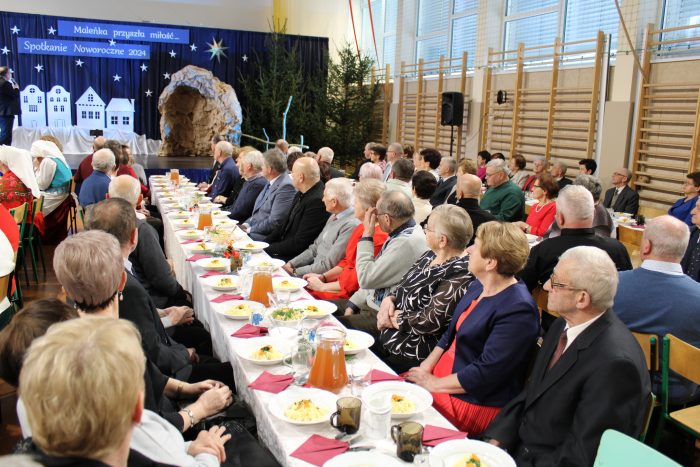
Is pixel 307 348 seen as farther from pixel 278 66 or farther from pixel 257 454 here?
pixel 278 66

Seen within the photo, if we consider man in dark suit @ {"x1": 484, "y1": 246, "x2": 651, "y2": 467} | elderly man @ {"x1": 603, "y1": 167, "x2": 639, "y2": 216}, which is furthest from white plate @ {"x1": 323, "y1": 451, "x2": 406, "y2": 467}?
elderly man @ {"x1": 603, "y1": 167, "x2": 639, "y2": 216}

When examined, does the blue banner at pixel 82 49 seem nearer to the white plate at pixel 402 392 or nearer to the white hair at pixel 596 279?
the white plate at pixel 402 392

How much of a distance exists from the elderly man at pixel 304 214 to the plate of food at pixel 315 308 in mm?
1797

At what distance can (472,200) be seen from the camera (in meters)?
4.85

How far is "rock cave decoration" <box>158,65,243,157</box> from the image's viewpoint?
13.3 meters

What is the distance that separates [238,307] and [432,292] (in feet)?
3.08

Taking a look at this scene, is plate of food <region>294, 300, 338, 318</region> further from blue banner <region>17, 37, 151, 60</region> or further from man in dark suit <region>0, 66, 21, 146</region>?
blue banner <region>17, 37, 151, 60</region>

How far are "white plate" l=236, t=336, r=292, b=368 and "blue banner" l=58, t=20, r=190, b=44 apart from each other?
1264 cm

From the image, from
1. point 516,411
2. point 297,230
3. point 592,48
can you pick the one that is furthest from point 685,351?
point 592,48

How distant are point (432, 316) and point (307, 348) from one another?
82 centimetres

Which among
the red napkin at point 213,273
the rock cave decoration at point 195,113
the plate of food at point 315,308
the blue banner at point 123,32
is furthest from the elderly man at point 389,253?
the blue banner at point 123,32

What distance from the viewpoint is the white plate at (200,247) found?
13.2 feet

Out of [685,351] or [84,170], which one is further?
[84,170]

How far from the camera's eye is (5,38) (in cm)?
1244
